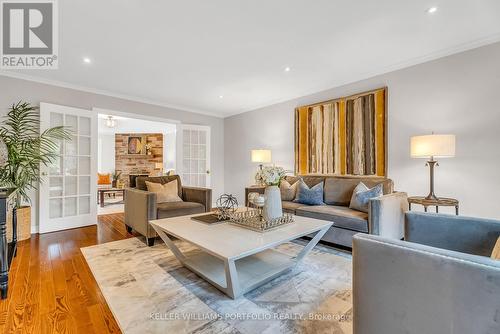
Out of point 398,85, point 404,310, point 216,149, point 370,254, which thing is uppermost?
point 398,85

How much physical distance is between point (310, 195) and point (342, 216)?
2.46ft

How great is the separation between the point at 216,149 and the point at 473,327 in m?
5.38

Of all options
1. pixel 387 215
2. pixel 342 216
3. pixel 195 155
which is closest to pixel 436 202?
pixel 387 215

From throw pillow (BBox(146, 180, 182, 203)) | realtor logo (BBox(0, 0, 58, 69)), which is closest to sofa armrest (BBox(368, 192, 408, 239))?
throw pillow (BBox(146, 180, 182, 203))

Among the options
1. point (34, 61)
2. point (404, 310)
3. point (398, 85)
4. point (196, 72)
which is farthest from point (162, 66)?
point (404, 310)

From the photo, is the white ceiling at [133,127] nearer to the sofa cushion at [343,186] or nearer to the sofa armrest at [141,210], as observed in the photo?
→ the sofa armrest at [141,210]

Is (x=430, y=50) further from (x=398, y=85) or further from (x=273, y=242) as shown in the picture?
(x=273, y=242)

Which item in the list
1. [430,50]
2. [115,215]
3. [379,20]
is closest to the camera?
[379,20]

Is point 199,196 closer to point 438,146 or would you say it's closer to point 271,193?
point 271,193

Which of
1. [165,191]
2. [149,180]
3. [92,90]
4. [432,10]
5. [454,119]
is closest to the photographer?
[432,10]

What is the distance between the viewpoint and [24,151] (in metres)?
3.01

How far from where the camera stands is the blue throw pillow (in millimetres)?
3322

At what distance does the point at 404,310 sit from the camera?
0.90 meters

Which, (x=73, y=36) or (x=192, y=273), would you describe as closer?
(x=192, y=273)
